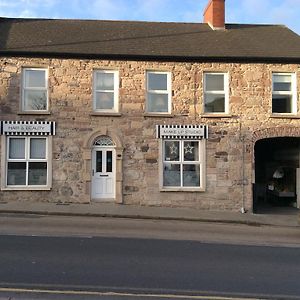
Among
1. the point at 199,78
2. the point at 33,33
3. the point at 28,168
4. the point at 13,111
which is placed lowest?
the point at 28,168

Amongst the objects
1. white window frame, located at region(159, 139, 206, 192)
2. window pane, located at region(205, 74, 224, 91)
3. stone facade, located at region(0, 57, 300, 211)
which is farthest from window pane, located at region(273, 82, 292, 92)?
white window frame, located at region(159, 139, 206, 192)

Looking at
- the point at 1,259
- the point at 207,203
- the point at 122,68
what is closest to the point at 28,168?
the point at 122,68

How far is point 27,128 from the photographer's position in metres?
18.4

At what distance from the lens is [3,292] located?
6027mm

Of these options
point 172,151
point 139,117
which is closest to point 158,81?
point 139,117

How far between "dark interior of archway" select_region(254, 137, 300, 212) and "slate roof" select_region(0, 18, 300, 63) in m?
4.11

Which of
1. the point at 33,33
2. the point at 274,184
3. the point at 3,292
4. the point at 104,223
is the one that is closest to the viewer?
the point at 3,292

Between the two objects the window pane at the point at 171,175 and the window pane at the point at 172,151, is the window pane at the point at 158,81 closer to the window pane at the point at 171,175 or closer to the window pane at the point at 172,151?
the window pane at the point at 172,151

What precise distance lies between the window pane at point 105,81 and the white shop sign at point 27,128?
247 cm

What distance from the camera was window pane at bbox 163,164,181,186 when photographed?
755 inches

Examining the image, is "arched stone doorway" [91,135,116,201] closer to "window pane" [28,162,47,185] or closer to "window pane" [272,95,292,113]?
"window pane" [28,162,47,185]

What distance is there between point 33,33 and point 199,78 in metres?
7.26

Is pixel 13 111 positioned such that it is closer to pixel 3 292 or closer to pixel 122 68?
pixel 122 68

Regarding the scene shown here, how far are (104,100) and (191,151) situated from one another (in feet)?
13.3
